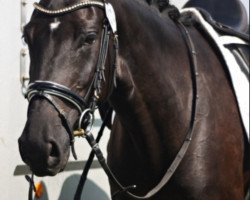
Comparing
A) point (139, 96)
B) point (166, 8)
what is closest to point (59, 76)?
point (139, 96)

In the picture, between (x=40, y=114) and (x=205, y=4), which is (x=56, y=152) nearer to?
(x=40, y=114)

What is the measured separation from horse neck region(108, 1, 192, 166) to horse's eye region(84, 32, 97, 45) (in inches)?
8.0

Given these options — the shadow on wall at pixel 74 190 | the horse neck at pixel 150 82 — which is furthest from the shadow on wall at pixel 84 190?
the horse neck at pixel 150 82

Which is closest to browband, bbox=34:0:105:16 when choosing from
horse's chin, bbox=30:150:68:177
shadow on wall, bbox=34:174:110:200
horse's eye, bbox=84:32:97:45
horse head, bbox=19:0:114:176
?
horse head, bbox=19:0:114:176

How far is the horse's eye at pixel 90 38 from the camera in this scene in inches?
80.5

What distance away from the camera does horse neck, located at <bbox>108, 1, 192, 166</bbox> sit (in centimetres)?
230

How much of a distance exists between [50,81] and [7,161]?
4.22ft

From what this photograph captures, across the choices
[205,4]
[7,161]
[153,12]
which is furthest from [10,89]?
[205,4]

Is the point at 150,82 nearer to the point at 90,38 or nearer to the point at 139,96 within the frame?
the point at 139,96

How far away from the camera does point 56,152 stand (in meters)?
1.99

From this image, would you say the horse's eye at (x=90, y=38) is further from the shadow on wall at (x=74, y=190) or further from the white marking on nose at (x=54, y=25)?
the shadow on wall at (x=74, y=190)

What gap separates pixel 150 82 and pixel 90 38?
0.44 metres

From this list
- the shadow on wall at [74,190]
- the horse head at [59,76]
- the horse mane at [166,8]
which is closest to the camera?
the horse head at [59,76]

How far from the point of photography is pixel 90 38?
6.73 feet
